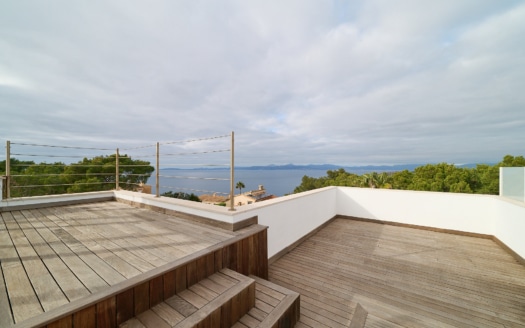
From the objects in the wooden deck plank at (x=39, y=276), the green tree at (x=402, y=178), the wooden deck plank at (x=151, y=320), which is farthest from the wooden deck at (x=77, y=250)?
the green tree at (x=402, y=178)

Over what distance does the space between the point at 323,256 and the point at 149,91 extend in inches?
305

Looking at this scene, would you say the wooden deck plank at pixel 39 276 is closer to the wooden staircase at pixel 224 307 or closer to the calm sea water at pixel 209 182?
the wooden staircase at pixel 224 307

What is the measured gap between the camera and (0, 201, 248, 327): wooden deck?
990mm

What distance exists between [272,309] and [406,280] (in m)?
1.80

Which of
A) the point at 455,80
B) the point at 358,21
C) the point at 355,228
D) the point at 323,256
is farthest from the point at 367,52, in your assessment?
the point at 323,256

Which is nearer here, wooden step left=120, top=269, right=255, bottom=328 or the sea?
wooden step left=120, top=269, right=255, bottom=328

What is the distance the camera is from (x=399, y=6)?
3.48 meters

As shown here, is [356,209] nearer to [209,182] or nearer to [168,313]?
[168,313]

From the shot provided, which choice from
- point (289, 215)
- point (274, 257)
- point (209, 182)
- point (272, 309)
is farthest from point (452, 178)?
point (209, 182)

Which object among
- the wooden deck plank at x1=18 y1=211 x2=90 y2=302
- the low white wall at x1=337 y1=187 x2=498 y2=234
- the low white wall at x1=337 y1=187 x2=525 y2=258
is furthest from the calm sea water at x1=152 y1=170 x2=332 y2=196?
the low white wall at x1=337 y1=187 x2=525 y2=258

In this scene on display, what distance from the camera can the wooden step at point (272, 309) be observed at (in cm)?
124

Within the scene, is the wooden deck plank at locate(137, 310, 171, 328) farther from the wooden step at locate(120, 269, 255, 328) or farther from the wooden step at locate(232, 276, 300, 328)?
the wooden step at locate(232, 276, 300, 328)

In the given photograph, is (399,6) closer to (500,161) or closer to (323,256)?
(323,256)

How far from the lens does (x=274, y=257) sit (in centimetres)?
257
